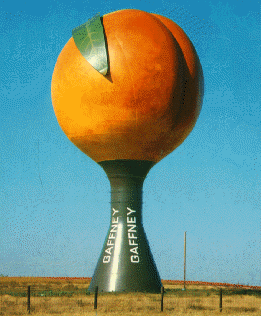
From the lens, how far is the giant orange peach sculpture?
19047mm

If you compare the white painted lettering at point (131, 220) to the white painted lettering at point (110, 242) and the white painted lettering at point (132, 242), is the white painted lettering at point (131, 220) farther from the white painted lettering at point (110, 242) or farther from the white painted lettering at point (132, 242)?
the white painted lettering at point (110, 242)

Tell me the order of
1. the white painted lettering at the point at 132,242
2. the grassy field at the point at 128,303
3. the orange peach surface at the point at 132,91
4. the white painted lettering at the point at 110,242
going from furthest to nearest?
the white painted lettering at the point at 110,242, the white painted lettering at the point at 132,242, the orange peach surface at the point at 132,91, the grassy field at the point at 128,303

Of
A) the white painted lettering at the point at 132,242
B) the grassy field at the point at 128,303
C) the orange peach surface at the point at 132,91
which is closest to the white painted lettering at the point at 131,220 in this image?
the white painted lettering at the point at 132,242

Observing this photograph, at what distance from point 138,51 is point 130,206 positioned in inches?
223

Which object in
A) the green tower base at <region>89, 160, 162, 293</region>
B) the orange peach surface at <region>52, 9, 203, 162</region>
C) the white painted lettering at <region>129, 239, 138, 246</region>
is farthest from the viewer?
the white painted lettering at <region>129, 239, 138, 246</region>

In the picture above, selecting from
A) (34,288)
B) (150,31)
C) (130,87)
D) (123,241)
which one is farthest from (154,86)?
(34,288)

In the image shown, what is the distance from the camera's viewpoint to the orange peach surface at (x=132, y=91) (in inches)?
748

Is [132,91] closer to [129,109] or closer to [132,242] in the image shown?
[129,109]

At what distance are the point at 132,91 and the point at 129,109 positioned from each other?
25.9 inches

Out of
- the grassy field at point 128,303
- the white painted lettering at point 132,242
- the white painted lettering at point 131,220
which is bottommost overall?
the grassy field at point 128,303

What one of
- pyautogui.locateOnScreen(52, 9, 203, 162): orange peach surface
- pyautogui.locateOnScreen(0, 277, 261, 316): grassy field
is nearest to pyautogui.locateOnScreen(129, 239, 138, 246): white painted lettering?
pyautogui.locateOnScreen(0, 277, 261, 316): grassy field

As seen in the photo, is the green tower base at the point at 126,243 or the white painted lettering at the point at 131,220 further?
the white painted lettering at the point at 131,220

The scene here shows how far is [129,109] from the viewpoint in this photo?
19.2 m

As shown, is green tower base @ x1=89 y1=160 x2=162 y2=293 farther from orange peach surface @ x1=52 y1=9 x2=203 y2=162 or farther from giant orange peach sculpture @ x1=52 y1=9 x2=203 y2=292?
orange peach surface @ x1=52 y1=9 x2=203 y2=162
